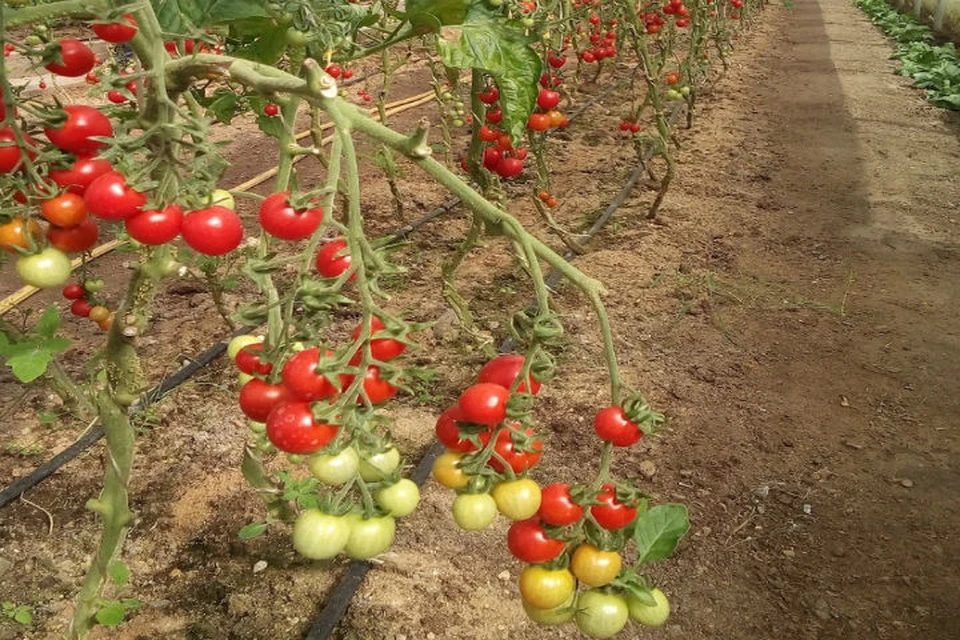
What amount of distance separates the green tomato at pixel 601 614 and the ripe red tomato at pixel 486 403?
304 mm

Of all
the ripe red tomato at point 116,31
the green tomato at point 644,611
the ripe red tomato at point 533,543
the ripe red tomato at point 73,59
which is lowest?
the green tomato at point 644,611

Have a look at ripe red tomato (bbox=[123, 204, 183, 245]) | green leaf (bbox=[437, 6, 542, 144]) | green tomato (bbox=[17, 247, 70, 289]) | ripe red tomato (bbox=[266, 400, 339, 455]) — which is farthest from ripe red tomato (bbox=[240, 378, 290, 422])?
green leaf (bbox=[437, 6, 542, 144])

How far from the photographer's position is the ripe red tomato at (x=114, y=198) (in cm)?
77

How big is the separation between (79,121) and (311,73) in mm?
313

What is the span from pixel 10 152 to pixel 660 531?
96 cm

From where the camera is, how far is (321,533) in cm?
82

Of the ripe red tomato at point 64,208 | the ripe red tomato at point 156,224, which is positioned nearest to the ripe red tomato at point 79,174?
the ripe red tomato at point 64,208

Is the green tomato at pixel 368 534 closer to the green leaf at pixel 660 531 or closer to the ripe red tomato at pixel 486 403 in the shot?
the ripe red tomato at pixel 486 403

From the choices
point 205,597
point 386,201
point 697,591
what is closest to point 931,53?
point 386,201

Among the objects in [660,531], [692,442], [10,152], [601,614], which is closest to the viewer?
[10,152]

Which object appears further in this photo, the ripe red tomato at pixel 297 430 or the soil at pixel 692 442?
the soil at pixel 692 442

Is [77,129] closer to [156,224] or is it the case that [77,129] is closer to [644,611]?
[156,224]

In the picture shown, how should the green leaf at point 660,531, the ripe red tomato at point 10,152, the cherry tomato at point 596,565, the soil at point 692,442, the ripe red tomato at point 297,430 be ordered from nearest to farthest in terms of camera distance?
the ripe red tomato at point 297,430, the ripe red tomato at point 10,152, the cherry tomato at point 596,565, the green leaf at point 660,531, the soil at point 692,442

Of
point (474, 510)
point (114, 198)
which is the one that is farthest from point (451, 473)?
point (114, 198)
